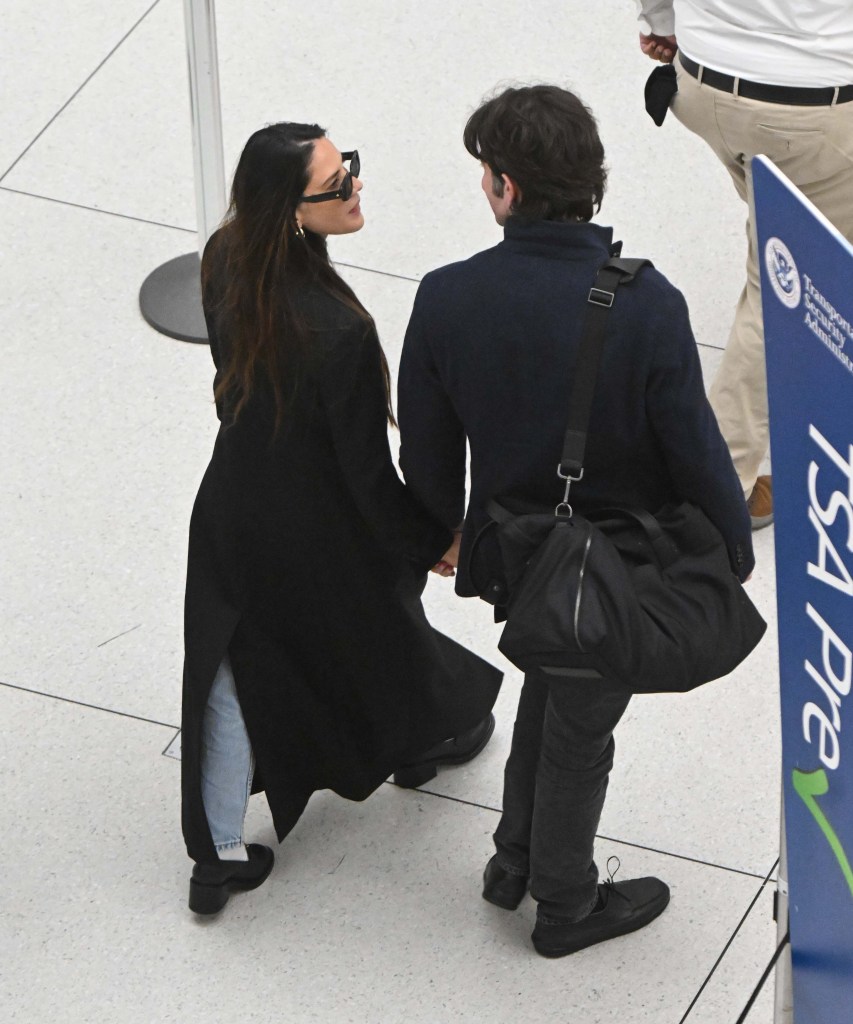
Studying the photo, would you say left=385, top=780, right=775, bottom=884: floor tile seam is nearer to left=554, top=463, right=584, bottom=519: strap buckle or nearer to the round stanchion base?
left=554, top=463, right=584, bottom=519: strap buckle

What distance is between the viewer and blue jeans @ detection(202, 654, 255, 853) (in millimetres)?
3160

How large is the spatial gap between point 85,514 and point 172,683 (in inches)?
27.0

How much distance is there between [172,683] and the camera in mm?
3861

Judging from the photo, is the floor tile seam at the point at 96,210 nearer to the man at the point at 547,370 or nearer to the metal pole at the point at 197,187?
the metal pole at the point at 197,187

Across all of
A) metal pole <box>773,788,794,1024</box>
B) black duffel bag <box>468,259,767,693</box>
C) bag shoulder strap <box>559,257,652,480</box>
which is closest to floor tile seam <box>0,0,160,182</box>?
black duffel bag <box>468,259,767,693</box>

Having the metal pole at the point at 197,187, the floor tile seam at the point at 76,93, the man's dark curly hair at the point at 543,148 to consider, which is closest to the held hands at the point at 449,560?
the man's dark curly hair at the point at 543,148

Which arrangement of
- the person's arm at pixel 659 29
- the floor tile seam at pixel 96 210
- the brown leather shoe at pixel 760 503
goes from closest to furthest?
1. the person's arm at pixel 659 29
2. the brown leather shoe at pixel 760 503
3. the floor tile seam at pixel 96 210

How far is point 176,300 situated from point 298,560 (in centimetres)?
213

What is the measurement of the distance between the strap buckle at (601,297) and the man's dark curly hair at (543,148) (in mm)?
148

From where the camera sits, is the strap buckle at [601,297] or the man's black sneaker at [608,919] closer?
the strap buckle at [601,297]

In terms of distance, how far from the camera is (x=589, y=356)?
8.01 ft

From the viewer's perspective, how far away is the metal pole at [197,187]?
14.5ft

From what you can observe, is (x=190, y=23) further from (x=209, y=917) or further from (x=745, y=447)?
(x=209, y=917)

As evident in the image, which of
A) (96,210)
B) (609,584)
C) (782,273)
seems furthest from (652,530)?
(96,210)
